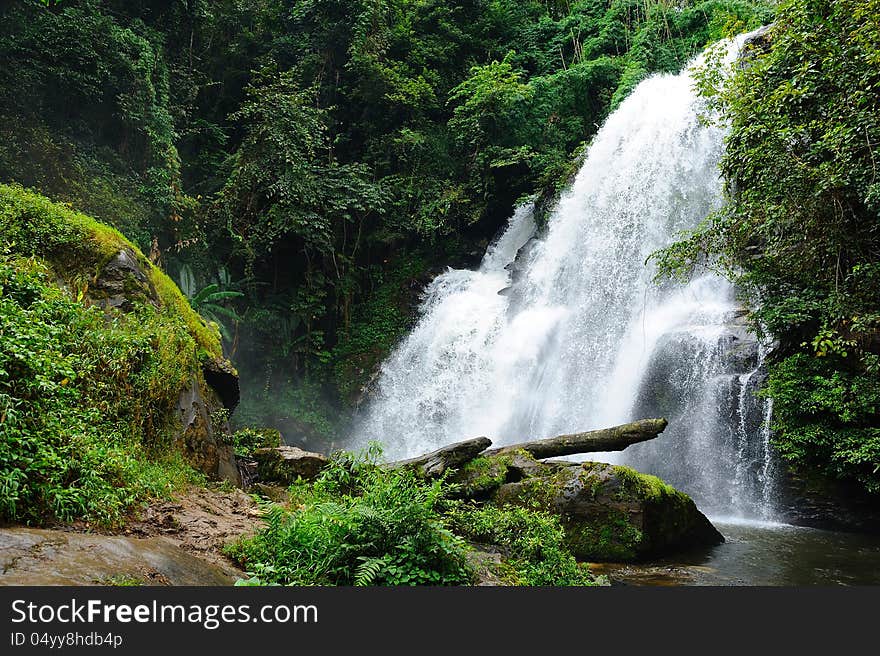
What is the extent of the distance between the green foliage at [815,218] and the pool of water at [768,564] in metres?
1.54

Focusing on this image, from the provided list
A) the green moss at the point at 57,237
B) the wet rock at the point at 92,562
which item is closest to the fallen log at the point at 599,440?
the green moss at the point at 57,237

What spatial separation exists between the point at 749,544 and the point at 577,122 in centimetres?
1767

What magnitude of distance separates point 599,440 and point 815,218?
4.74 m

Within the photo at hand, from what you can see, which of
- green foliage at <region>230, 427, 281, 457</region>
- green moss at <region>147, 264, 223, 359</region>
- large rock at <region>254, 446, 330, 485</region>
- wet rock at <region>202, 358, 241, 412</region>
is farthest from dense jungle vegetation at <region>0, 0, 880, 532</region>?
large rock at <region>254, 446, 330, 485</region>

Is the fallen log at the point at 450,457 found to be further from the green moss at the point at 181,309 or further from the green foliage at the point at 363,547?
the green foliage at the point at 363,547

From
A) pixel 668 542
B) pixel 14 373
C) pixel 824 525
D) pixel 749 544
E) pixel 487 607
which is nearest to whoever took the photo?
pixel 487 607

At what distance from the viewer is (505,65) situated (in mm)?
20781

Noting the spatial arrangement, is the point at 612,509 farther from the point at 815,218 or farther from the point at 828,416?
the point at 815,218

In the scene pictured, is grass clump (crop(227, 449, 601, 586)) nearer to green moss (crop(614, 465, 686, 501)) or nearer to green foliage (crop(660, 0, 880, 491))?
green moss (crop(614, 465, 686, 501))

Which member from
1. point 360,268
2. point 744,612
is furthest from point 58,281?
point 360,268

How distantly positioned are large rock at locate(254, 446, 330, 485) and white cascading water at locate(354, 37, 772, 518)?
20.5ft

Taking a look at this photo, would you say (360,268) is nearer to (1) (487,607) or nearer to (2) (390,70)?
(2) (390,70)

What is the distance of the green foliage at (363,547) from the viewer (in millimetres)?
3479

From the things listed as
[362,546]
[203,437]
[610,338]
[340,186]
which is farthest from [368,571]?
[340,186]
